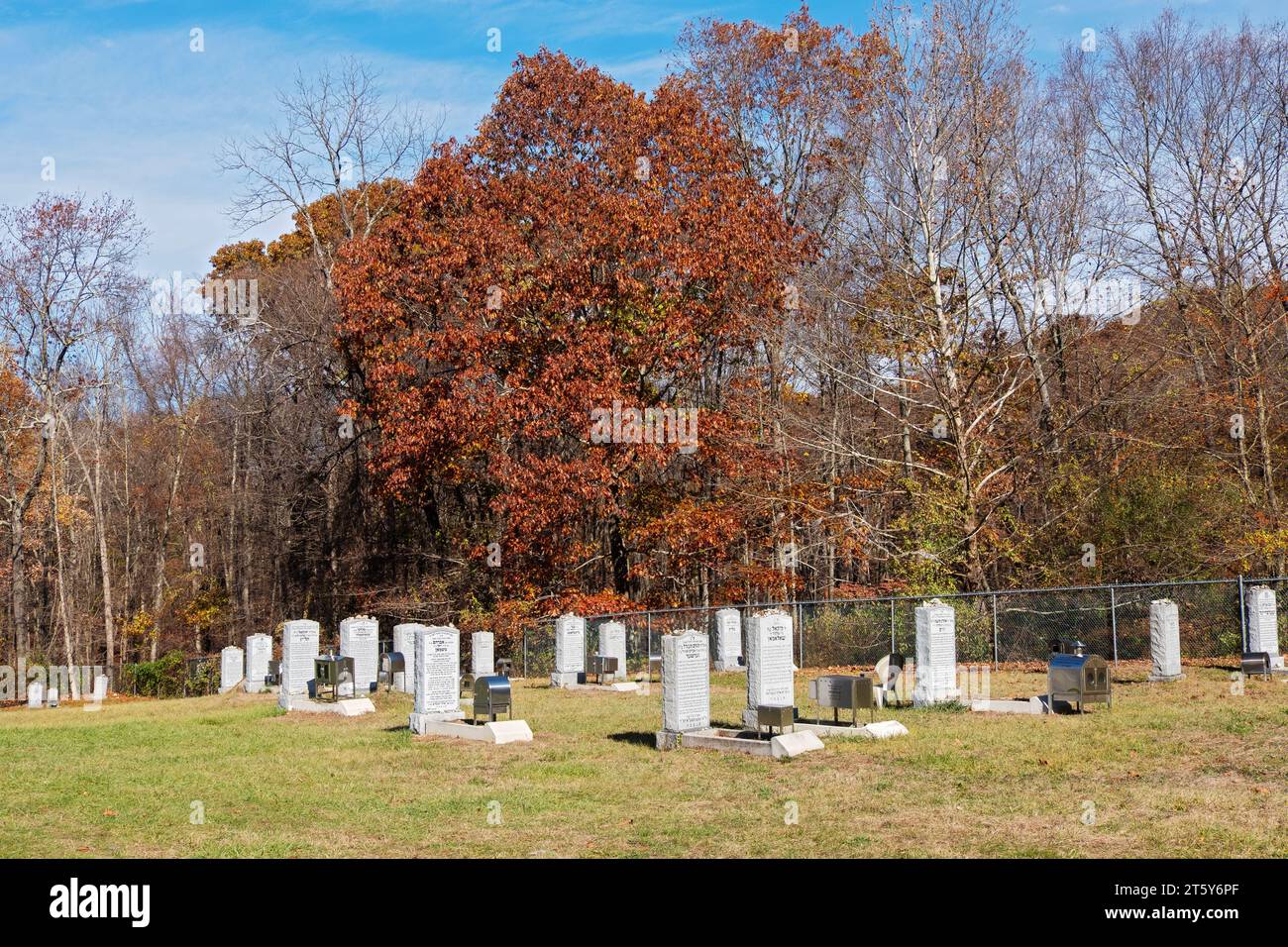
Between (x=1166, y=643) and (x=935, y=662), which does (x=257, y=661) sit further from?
(x=1166, y=643)

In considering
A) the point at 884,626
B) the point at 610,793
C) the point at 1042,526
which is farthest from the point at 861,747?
the point at 1042,526

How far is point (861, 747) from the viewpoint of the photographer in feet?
48.5

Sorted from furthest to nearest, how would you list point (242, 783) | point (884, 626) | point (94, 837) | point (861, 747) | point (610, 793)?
point (884, 626), point (861, 747), point (242, 783), point (610, 793), point (94, 837)

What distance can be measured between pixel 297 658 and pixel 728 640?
10242 millimetres

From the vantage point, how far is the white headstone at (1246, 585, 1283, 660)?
71.7 feet

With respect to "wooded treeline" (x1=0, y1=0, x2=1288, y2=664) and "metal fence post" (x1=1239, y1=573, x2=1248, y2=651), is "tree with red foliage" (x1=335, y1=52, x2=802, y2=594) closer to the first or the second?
"wooded treeline" (x1=0, y1=0, x2=1288, y2=664)

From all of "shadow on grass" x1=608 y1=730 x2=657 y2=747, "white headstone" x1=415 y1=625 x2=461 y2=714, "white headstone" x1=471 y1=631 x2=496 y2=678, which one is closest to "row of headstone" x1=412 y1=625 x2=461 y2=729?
"white headstone" x1=415 y1=625 x2=461 y2=714

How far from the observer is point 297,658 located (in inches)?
901

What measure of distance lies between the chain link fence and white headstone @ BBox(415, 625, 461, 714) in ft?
30.4

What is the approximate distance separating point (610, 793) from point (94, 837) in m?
5.14

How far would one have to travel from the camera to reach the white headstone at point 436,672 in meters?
18.0

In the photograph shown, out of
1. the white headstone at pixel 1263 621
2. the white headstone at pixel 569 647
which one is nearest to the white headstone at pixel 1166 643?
the white headstone at pixel 1263 621

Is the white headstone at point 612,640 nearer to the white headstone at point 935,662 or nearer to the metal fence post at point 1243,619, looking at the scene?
the white headstone at point 935,662

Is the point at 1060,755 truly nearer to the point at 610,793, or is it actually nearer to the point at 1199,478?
the point at 610,793
